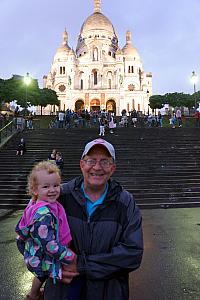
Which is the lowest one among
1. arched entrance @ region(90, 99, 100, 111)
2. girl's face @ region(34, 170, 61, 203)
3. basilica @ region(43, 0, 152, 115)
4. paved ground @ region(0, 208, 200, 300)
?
paved ground @ region(0, 208, 200, 300)

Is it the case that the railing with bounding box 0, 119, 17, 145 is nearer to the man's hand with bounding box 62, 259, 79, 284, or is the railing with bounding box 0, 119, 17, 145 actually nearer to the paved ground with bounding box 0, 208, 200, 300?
the paved ground with bounding box 0, 208, 200, 300

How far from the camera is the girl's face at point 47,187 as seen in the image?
2.54 m

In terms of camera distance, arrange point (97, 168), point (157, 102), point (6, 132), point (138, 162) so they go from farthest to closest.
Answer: point (157, 102)
point (6, 132)
point (138, 162)
point (97, 168)

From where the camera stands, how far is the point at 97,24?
293 feet

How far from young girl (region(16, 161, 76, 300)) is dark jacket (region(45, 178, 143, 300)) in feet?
0.32

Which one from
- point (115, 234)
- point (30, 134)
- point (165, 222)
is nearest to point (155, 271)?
point (115, 234)

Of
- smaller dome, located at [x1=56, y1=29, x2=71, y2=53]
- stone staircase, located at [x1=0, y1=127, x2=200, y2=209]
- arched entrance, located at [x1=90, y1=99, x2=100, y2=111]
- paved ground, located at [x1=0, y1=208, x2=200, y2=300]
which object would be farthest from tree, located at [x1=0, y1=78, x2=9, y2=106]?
paved ground, located at [x1=0, y1=208, x2=200, y2=300]

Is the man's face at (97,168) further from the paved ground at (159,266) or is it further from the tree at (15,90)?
the tree at (15,90)

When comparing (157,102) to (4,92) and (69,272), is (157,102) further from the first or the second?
(69,272)

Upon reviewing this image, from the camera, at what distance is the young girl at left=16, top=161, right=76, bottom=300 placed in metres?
2.34

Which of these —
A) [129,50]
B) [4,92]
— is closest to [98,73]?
[129,50]

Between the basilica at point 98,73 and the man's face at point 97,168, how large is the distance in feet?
250

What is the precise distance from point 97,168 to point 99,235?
48 centimetres

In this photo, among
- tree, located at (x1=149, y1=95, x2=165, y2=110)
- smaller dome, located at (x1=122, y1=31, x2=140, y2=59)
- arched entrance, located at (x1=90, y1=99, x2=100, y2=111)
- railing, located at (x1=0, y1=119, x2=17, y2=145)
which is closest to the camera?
railing, located at (x1=0, y1=119, x2=17, y2=145)
